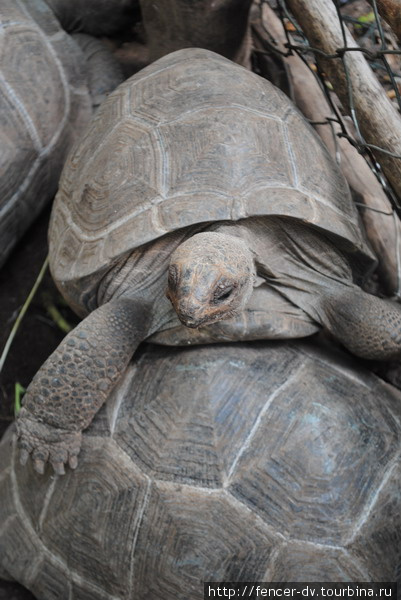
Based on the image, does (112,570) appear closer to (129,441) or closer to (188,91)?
(129,441)

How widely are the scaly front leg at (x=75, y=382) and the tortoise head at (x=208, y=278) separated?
0.26 metres

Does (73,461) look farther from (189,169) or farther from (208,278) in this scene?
(189,169)

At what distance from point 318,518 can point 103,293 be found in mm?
1121

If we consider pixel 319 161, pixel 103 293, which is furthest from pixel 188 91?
pixel 103 293

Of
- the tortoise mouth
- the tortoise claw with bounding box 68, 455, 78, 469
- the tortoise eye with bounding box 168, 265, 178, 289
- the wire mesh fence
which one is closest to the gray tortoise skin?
the tortoise claw with bounding box 68, 455, 78, 469

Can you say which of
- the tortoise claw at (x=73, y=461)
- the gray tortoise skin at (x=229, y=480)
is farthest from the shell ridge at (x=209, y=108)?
A: the tortoise claw at (x=73, y=461)

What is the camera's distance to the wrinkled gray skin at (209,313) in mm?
2156

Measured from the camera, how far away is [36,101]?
3365 mm

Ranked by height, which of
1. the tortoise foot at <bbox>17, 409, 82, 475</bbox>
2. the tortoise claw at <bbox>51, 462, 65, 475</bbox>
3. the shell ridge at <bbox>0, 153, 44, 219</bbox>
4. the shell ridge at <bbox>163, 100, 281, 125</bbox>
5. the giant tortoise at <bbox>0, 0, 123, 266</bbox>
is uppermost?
the shell ridge at <bbox>163, 100, 281, 125</bbox>

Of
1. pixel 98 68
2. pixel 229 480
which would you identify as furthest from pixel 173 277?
pixel 98 68

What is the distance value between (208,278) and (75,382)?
609 millimetres

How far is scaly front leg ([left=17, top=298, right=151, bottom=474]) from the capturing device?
2.19 m

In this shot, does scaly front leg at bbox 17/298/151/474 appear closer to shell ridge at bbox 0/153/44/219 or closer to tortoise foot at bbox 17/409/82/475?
tortoise foot at bbox 17/409/82/475

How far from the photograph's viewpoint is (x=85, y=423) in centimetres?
227
